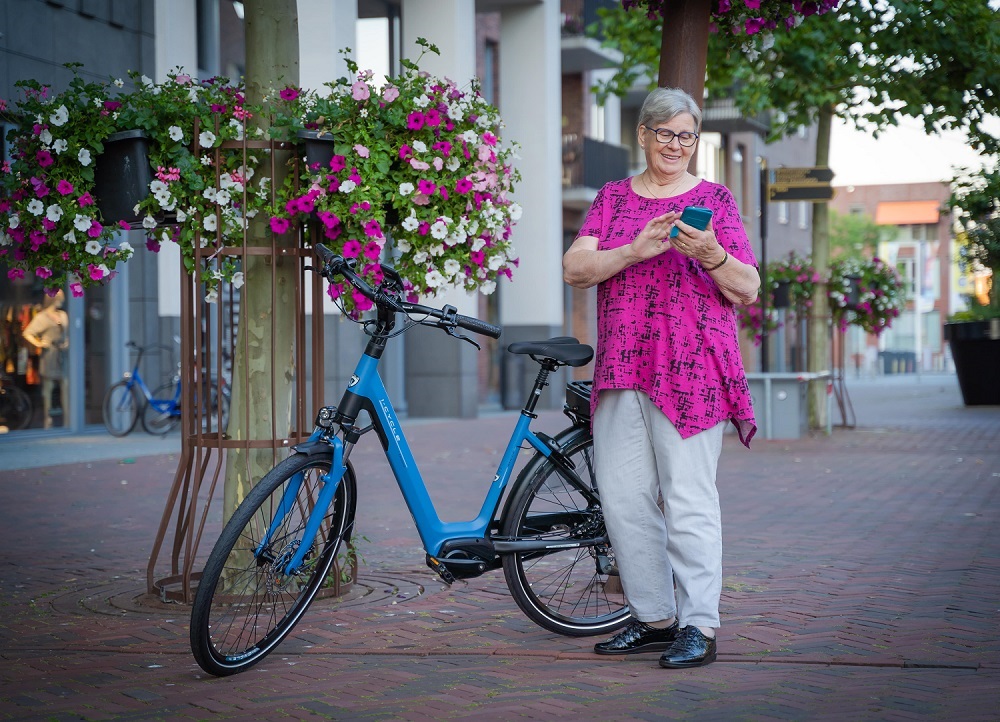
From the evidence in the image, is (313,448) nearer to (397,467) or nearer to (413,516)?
(397,467)

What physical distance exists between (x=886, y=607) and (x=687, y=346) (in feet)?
5.62

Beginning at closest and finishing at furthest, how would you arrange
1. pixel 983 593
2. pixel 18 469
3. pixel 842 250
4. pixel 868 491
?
pixel 983 593, pixel 868 491, pixel 18 469, pixel 842 250

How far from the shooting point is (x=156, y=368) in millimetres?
16875

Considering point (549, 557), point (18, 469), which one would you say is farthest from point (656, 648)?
point (18, 469)

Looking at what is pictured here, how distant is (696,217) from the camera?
4246 millimetres

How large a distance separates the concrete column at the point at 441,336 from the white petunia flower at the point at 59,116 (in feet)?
45.3

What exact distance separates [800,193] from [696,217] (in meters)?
11.7

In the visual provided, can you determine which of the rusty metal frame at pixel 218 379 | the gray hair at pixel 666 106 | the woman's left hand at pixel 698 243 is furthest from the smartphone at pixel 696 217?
the rusty metal frame at pixel 218 379

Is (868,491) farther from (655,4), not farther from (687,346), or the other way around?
(687,346)

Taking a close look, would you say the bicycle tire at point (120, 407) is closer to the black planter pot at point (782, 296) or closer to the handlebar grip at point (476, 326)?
the black planter pot at point (782, 296)

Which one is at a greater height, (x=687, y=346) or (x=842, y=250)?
(x=842, y=250)

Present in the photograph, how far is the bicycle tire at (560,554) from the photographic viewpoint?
4906 mm

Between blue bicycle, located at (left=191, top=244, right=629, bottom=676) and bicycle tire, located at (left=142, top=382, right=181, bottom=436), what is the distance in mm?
11233

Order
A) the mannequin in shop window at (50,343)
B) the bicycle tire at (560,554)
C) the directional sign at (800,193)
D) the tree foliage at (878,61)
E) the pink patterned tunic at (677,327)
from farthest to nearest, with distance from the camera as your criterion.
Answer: the mannequin in shop window at (50,343)
the directional sign at (800,193)
the tree foliage at (878,61)
the bicycle tire at (560,554)
the pink patterned tunic at (677,327)
